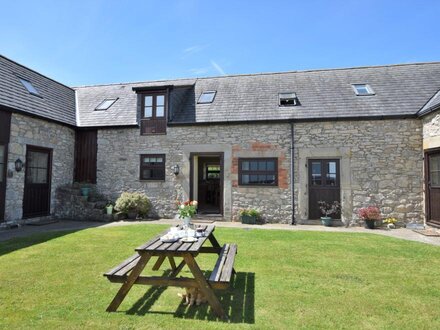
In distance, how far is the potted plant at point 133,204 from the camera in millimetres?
11055

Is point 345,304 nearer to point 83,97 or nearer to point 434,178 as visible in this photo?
point 434,178

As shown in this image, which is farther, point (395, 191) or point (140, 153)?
point (140, 153)

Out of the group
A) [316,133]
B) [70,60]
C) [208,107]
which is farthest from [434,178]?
[70,60]

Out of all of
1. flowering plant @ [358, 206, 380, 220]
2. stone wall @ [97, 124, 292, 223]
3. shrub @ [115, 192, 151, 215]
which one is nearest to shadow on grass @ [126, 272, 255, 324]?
stone wall @ [97, 124, 292, 223]

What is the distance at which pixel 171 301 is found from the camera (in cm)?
375

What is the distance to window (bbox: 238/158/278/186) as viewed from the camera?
427 inches

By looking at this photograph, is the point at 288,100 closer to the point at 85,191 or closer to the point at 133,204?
the point at 133,204

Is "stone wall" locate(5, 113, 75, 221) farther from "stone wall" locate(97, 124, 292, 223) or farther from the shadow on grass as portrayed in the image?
the shadow on grass

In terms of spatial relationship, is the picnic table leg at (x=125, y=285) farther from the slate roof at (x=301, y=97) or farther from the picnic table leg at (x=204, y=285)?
the slate roof at (x=301, y=97)

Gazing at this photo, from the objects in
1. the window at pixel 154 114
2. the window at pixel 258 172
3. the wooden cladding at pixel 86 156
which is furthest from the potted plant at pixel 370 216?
the wooden cladding at pixel 86 156

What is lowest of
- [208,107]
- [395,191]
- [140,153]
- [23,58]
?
[395,191]

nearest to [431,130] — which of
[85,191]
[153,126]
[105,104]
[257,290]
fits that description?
[257,290]

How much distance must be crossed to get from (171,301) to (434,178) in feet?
31.1

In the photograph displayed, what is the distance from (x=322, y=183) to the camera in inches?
412
